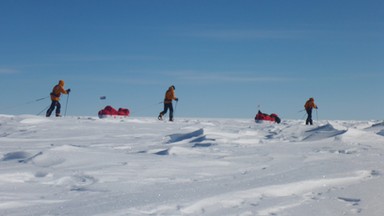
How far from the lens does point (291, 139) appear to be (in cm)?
881

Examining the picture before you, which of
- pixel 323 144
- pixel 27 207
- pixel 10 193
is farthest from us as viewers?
pixel 323 144

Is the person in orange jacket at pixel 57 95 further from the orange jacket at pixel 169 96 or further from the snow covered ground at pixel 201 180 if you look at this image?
the snow covered ground at pixel 201 180

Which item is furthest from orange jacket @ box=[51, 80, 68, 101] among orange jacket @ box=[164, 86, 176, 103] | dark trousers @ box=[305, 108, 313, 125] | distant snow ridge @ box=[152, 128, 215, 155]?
dark trousers @ box=[305, 108, 313, 125]

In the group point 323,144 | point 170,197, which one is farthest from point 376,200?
point 323,144

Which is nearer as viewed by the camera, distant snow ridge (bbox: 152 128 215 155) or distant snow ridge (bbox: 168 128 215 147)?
distant snow ridge (bbox: 152 128 215 155)

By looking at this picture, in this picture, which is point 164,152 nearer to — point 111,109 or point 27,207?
point 27,207

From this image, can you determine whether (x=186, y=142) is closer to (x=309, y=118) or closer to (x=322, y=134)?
(x=322, y=134)

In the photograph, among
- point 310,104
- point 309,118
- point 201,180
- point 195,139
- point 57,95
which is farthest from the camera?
point 310,104

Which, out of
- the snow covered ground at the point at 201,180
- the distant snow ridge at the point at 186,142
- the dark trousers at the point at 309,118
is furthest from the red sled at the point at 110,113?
the snow covered ground at the point at 201,180

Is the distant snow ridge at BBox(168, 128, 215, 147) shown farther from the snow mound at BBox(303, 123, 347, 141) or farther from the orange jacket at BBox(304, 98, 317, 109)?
the orange jacket at BBox(304, 98, 317, 109)

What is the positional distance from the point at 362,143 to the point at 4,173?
18.3 ft

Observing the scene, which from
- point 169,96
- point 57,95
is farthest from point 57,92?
point 169,96

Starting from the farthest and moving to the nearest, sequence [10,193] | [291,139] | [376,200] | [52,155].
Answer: [291,139], [52,155], [10,193], [376,200]

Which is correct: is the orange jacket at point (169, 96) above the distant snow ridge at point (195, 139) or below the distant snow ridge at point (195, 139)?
above
